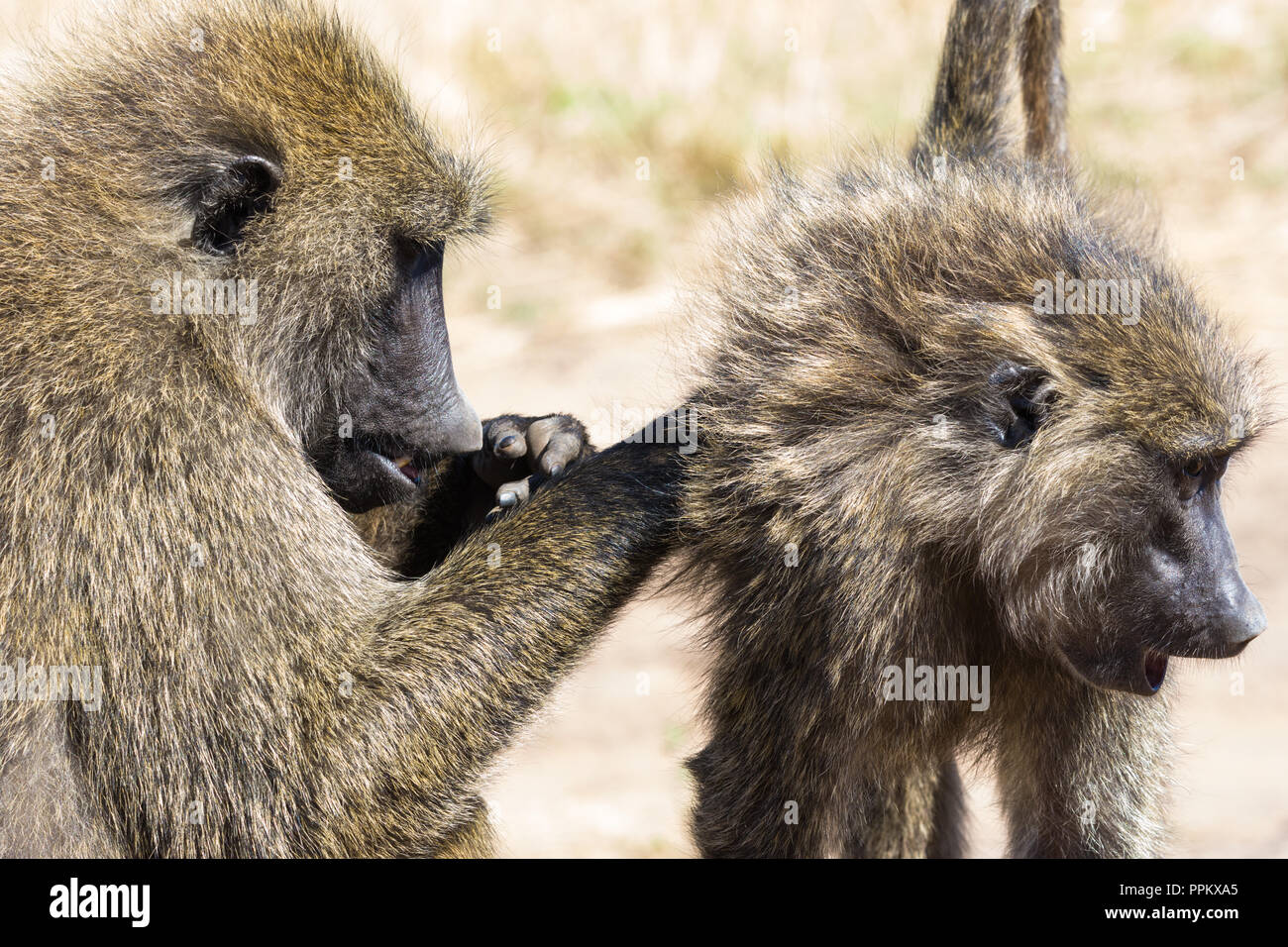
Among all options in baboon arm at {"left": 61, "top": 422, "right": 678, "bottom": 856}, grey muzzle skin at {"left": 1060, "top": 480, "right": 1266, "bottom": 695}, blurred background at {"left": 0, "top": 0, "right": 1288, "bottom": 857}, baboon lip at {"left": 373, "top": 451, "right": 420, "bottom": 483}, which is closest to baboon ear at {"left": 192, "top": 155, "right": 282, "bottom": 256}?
baboon arm at {"left": 61, "top": 422, "right": 678, "bottom": 856}

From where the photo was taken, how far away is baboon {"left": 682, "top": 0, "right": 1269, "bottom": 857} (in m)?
3.46

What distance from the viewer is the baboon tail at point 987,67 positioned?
4.65 metres

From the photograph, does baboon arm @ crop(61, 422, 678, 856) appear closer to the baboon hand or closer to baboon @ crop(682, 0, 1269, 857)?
the baboon hand

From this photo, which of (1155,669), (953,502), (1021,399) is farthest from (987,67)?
(1155,669)

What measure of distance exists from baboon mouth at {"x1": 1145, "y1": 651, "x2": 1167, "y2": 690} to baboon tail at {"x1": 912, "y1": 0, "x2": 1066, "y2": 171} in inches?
68.6

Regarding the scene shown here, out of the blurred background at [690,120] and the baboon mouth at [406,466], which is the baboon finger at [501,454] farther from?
the blurred background at [690,120]

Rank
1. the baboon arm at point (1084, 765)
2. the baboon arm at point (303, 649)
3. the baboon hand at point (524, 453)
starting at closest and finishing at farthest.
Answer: the baboon arm at point (303, 649) → the baboon arm at point (1084, 765) → the baboon hand at point (524, 453)

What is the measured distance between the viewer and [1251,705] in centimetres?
716

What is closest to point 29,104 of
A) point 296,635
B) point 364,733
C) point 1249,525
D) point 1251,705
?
point 296,635

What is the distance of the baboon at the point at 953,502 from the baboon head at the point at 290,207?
2.72 ft

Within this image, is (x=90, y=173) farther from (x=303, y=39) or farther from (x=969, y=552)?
(x=969, y=552)

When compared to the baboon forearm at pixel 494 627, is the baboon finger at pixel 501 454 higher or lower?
higher

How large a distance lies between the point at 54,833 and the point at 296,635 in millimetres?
739

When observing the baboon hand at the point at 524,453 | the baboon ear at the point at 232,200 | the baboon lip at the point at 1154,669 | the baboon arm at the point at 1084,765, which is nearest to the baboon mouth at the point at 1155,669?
the baboon lip at the point at 1154,669
